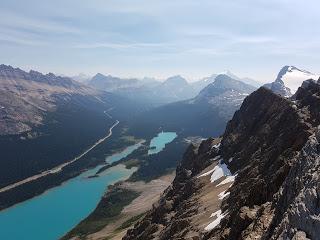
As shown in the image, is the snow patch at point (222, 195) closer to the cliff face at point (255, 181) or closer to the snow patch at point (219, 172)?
the cliff face at point (255, 181)

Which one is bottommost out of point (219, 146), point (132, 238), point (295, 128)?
point (132, 238)

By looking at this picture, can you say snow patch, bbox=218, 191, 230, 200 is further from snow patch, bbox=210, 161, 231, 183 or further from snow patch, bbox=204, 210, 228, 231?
snow patch, bbox=210, 161, 231, 183

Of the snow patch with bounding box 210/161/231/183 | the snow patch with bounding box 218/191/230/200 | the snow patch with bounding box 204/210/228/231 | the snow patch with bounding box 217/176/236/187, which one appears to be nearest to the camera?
the snow patch with bounding box 204/210/228/231

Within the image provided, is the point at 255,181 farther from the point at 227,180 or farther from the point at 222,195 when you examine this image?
the point at 227,180

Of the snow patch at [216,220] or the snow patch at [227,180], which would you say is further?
the snow patch at [227,180]

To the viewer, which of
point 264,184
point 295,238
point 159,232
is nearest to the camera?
point 295,238

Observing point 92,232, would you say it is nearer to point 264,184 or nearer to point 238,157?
point 238,157

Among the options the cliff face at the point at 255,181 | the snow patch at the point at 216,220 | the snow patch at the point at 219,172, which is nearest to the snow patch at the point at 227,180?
the cliff face at the point at 255,181

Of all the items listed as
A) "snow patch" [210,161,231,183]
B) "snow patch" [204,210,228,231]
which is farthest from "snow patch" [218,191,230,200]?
"snow patch" [210,161,231,183]

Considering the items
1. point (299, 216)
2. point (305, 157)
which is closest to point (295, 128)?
point (305, 157)
